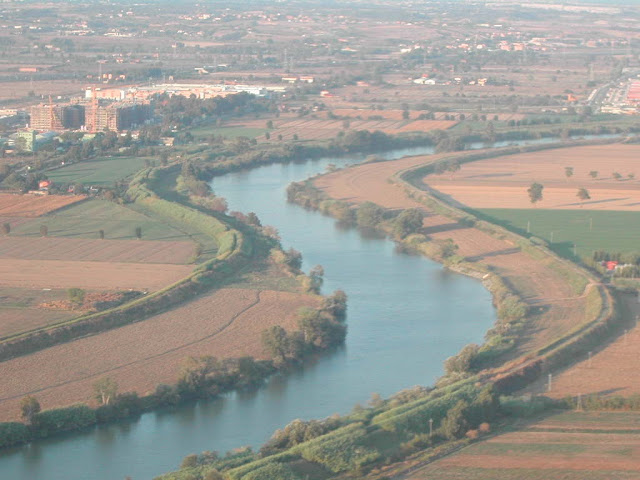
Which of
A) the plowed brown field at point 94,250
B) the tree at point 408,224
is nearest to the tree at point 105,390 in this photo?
the plowed brown field at point 94,250

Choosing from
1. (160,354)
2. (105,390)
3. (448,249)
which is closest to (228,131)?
(448,249)

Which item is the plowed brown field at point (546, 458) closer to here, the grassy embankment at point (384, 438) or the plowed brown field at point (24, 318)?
the grassy embankment at point (384, 438)

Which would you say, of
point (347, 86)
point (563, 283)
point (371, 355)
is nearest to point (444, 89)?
point (347, 86)

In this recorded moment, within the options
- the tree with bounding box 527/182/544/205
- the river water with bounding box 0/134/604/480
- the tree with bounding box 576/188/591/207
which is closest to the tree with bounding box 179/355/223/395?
the river water with bounding box 0/134/604/480

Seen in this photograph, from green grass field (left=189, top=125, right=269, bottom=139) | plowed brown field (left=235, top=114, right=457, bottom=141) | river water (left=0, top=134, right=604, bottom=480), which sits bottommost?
river water (left=0, top=134, right=604, bottom=480)

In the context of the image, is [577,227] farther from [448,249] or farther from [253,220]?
A: [253,220]

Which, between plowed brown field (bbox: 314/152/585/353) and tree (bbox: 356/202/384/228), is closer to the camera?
plowed brown field (bbox: 314/152/585/353)

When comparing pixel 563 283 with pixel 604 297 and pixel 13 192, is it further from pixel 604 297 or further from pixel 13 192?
pixel 13 192

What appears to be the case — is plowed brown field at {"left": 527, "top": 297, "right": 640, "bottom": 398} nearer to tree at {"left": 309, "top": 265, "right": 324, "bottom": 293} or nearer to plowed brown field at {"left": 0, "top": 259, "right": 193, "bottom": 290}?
tree at {"left": 309, "top": 265, "right": 324, "bottom": 293}
